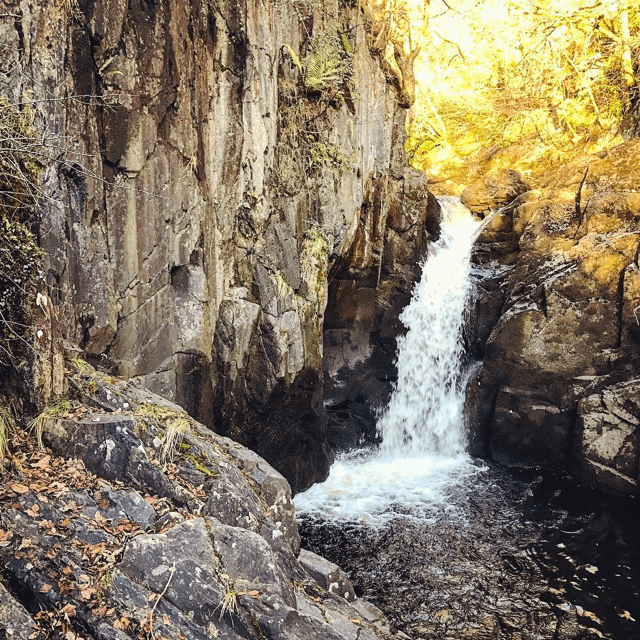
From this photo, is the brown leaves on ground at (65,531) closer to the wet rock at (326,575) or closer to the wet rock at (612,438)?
the wet rock at (326,575)

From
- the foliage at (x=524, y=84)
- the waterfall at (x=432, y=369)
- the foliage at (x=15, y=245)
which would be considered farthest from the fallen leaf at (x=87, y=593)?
the foliage at (x=524, y=84)

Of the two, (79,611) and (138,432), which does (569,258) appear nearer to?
(138,432)

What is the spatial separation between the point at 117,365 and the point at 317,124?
693 cm

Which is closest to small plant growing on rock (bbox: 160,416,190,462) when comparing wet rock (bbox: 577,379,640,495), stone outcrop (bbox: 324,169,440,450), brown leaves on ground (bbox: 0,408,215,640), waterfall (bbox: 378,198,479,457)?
brown leaves on ground (bbox: 0,408,215,640)

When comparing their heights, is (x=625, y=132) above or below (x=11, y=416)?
above

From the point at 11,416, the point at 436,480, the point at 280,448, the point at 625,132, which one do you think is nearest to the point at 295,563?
the point at 11,416

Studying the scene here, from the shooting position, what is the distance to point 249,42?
8.87m

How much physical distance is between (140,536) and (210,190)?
559cm

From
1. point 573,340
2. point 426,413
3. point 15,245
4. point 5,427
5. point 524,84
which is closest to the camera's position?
point 5,427

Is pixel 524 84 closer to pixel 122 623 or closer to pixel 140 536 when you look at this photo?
pixel 140 536

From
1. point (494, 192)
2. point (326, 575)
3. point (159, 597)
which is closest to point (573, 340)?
point (494, 192)

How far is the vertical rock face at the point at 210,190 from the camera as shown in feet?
19.9

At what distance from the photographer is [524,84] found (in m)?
19.8

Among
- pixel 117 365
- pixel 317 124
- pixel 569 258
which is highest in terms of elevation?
pixel 317 124
